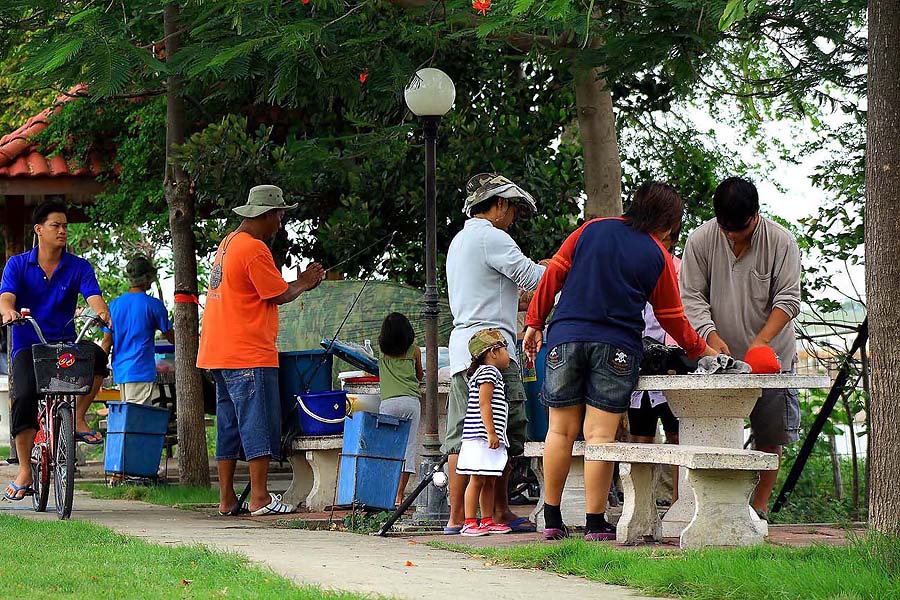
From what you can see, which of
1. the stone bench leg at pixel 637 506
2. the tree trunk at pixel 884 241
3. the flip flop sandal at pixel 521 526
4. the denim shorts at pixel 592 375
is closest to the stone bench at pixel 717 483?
Answer: the stone bench leg at pixel 637 506

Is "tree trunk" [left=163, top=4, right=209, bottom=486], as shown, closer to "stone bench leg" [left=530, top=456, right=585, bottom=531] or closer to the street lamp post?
the street lamp post

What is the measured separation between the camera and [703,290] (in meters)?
7.05

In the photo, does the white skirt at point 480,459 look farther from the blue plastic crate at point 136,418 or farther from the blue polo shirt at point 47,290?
the blue plastic crate at point 136,418

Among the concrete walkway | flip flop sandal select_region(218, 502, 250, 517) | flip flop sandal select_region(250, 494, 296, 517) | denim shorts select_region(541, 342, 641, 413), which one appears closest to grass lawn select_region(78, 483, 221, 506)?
flip flop sandal select_region(218, 502, 250, 517)

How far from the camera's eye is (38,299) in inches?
349

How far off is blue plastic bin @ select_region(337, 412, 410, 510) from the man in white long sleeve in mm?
819

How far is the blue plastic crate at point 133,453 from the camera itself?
10.3 meters

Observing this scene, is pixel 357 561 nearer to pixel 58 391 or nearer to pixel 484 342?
pixel 484 342

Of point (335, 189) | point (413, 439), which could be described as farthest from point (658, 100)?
point (413, 439)

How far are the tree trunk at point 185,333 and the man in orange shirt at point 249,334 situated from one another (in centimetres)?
222

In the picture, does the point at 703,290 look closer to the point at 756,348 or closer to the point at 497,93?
the point at 756,348

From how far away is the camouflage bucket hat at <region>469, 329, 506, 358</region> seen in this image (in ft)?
22.8

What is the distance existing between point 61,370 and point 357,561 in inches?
130

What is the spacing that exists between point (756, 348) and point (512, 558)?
69.2 inches
